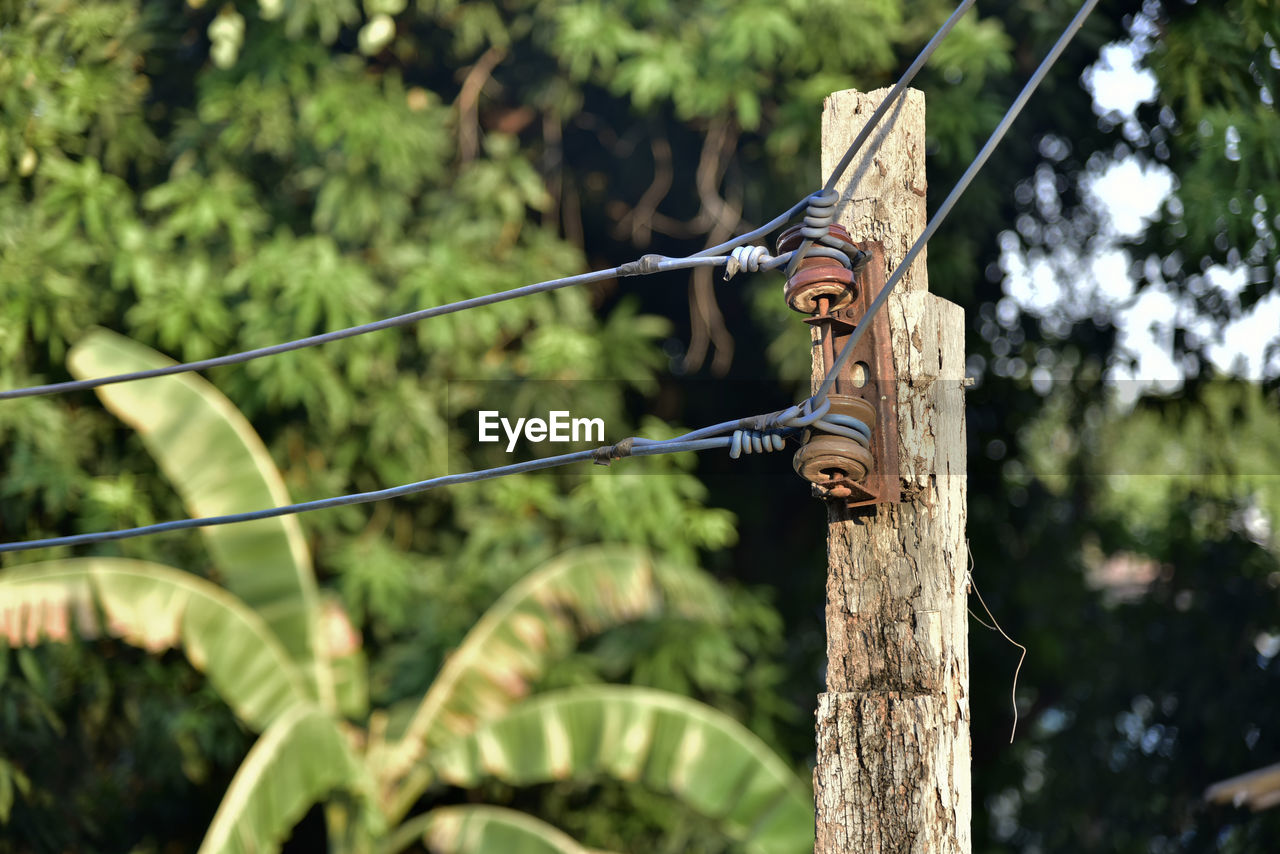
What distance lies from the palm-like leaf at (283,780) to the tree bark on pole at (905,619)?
367 cm

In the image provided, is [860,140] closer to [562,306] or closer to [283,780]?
[283,780]

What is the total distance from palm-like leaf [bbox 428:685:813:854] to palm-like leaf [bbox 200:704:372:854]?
1.81 ft

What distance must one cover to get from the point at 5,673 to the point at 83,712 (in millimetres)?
719

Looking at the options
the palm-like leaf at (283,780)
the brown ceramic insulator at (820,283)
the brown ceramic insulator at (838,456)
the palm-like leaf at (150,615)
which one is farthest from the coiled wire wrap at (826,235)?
the palm-like leaf at (150,615)

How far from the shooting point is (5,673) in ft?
22.6

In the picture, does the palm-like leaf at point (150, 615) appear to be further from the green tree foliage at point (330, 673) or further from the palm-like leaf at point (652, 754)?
the palm-like leaf at point (652, 754)

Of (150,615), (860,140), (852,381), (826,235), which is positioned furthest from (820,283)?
(150,615)

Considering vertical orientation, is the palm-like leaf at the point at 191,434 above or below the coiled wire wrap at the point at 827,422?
above

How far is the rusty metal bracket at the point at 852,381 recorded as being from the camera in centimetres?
291

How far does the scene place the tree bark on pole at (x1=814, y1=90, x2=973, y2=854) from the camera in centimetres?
285

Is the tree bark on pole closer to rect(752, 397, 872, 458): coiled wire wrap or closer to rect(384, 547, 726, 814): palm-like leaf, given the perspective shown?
rect(752, 397, 872, 458): coiled wire wrap

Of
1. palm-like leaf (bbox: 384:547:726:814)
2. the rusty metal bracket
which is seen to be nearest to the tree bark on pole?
the rusty metal bracket

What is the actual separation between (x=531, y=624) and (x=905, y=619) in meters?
4.20

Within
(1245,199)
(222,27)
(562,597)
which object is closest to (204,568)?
(562,597)
